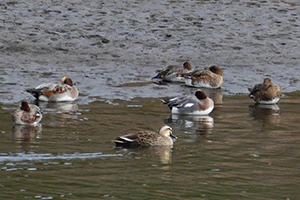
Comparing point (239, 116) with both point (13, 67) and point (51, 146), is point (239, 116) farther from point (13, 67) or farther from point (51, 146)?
point (13, 67)

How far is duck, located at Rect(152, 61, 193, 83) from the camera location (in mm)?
22952

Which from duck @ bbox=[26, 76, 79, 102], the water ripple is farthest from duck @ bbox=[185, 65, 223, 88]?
the water ripple

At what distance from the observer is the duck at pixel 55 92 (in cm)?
2009

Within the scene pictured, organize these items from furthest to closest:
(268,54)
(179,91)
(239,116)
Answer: (268,54) < (179,91) < (239,116)

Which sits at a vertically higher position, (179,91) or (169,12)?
(169,12)

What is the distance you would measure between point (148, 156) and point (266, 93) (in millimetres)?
6148

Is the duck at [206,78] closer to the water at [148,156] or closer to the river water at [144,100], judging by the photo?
the river water at [144,100]

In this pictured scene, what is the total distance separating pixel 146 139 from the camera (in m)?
15.6

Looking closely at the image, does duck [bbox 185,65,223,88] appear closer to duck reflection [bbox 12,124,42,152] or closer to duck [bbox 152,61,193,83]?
duck [bbox 152,61,193,83]

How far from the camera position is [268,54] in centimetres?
2580

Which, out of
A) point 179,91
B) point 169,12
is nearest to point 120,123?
point 179,91

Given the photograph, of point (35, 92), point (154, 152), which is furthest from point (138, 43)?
point (154, 152)

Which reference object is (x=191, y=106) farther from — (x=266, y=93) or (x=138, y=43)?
(x=138, y=43)

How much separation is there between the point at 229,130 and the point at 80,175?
4.56 meters
